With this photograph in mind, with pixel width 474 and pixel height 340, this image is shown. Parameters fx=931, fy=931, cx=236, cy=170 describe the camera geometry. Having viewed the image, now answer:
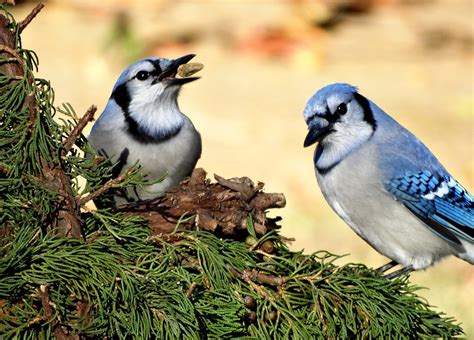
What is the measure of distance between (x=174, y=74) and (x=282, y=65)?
15.5 feet

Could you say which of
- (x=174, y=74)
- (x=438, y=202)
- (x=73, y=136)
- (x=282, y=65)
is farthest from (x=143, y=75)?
(x=282, y=65)

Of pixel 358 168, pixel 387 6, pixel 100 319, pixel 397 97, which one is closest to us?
pixel 100 319

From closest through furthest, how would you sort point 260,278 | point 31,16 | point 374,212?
1. point 31,16
2. point 260,278
3. point 374,212

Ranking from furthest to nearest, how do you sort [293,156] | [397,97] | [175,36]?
[175,36] → [397,97] → [293,156]

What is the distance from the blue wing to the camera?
2592 millimetres

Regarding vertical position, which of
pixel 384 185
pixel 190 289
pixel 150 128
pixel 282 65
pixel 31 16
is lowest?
pixel 190 289

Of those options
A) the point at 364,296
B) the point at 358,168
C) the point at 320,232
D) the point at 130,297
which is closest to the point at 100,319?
the point at 130,297

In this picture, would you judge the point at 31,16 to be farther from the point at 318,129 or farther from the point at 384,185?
the point at 384,185

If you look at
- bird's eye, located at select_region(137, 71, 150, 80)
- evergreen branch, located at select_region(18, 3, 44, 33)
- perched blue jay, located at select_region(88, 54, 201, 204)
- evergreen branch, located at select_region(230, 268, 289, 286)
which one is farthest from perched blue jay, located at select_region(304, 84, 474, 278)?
evergreen branch, located at select_region(18, 3, 44, 33)

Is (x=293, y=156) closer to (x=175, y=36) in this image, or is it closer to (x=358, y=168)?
(x=175, y=36)

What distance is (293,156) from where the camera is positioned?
5.68m

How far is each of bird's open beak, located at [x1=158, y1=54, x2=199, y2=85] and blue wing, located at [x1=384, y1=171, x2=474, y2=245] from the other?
2.34 ft

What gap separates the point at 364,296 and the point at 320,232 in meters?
3.02

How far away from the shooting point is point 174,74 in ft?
9.61
